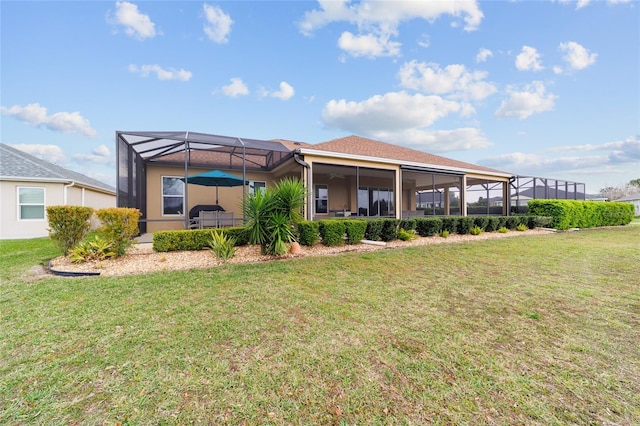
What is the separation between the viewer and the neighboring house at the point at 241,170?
27.3ft

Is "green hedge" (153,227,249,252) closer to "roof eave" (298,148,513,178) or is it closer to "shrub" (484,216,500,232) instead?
"roof eave" (298,148,513,178)

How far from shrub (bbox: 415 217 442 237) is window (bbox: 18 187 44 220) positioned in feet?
54.7

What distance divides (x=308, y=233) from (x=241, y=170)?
6.41 m

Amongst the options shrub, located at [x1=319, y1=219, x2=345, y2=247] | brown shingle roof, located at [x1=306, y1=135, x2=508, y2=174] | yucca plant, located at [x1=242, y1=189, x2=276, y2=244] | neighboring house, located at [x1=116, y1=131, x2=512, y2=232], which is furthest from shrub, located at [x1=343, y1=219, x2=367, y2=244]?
brown shingle roof, located at [x1=306, y1=135, x2=508, y2=174]

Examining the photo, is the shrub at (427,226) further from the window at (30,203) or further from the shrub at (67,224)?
the window at (30,203)

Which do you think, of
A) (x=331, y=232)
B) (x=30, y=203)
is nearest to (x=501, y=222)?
(x=331, y=232)

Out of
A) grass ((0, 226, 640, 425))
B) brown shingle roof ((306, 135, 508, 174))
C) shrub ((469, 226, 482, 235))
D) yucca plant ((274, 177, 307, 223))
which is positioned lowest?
grass ((0, 226, 640, 425))

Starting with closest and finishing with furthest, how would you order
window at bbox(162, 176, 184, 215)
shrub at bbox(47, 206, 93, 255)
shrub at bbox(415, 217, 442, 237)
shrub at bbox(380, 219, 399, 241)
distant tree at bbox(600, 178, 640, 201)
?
shrub at bbox(47, 206, 93, 255), shrub at bbox(380, 219, 399, 241), shrub at bbox(415, 217, 442, 237), window at bbox(162, 176, 184, 215), distant tree at bbox(600, 178, 640, 201)

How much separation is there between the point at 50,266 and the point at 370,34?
43.7 ft

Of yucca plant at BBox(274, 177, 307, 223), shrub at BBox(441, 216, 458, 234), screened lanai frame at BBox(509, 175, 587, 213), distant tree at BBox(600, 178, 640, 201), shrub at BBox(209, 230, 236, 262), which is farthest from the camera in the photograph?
distant tree at BBox(600, 178, 640, 201)

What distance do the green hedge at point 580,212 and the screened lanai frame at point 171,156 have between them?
14.7 metres

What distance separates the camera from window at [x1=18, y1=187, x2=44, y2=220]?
11.2m

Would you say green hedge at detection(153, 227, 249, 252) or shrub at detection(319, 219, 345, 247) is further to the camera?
shrub at detection(319, 219, 345, 247)

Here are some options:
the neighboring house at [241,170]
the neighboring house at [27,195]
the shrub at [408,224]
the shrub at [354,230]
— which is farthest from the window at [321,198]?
the neighboring house at [27,195]
